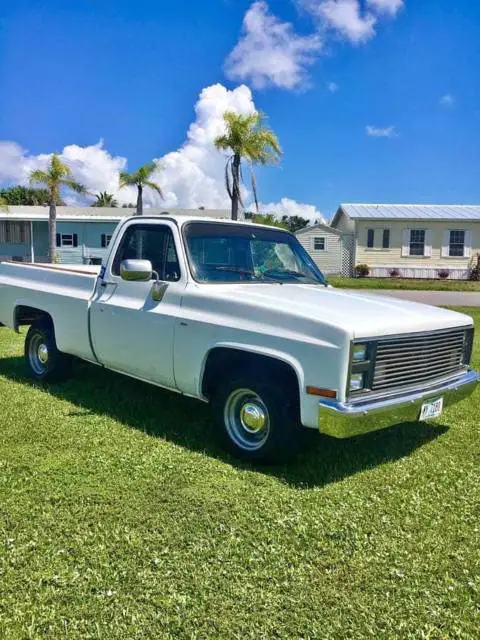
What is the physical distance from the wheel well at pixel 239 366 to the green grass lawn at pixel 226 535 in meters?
0.62

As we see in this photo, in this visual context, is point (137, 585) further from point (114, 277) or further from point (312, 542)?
point (114, 277)

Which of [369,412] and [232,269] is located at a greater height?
[232,269]

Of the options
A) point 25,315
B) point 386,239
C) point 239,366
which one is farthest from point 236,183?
point 239,366

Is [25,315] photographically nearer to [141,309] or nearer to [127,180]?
[141,309]

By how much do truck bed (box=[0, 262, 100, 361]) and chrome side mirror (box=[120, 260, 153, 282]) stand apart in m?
1.09

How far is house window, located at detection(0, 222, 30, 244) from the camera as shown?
1228 inches

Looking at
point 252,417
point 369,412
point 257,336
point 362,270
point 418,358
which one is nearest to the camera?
point 369,412

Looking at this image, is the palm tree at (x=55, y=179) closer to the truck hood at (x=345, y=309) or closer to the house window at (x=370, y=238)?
the house window at (x=370, y=238)

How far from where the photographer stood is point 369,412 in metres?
Result: 3.70

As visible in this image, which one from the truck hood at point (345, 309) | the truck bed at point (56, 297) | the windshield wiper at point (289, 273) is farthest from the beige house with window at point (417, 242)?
the truck hood at point (345, 309)

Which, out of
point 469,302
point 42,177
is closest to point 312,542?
point 469,302

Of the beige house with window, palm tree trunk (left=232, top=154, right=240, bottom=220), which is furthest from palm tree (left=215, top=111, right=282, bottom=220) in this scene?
the beige house with window

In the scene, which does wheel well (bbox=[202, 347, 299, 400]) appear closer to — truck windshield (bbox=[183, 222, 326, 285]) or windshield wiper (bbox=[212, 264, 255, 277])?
truck windshield (bbox=[183, 222, 326, 285])

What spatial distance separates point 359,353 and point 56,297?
3.83m
